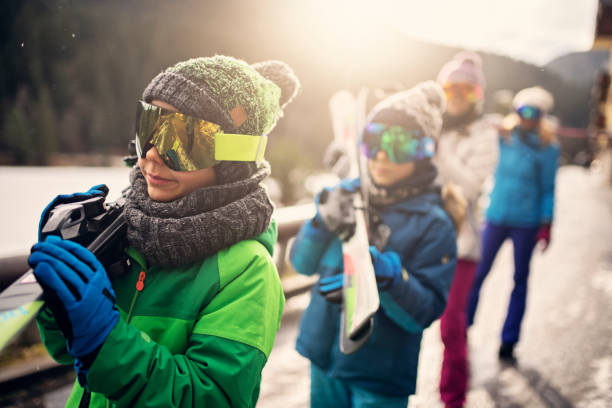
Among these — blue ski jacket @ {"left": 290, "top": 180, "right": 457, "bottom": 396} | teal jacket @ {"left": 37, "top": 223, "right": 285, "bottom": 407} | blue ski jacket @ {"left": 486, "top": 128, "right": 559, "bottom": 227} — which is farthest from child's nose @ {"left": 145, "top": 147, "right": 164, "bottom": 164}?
blue ski jacket @ {"left": 486, "top": 128, "right": 559, "bottom": 227}

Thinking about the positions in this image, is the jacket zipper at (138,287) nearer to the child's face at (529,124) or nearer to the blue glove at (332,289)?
the blue glove at (332,289)

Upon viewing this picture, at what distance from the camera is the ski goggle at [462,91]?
3531mm

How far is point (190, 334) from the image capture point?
1249 millimetres

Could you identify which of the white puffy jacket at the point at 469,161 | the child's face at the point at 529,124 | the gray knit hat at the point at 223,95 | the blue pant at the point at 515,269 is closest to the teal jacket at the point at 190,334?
the gray knit hat at the point at 223,95

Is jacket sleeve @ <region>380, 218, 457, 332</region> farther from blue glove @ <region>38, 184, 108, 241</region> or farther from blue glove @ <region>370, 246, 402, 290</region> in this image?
blue glove @ <region>38, 184, 108, 241</region>

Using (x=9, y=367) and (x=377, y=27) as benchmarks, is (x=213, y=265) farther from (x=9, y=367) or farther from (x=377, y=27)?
(x=9, y=367)

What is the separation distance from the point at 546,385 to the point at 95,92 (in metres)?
41.3

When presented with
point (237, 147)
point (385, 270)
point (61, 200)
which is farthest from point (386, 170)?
point (61, 200)

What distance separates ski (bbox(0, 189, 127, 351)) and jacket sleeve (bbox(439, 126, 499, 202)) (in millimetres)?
2703

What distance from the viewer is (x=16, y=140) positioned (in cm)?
2439

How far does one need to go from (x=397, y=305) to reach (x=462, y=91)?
2.23 m

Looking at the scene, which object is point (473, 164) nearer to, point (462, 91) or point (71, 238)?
point (462, 91)

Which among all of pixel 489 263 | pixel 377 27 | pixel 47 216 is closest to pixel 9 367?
pixel 47 216

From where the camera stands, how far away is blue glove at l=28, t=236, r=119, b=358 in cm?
95
